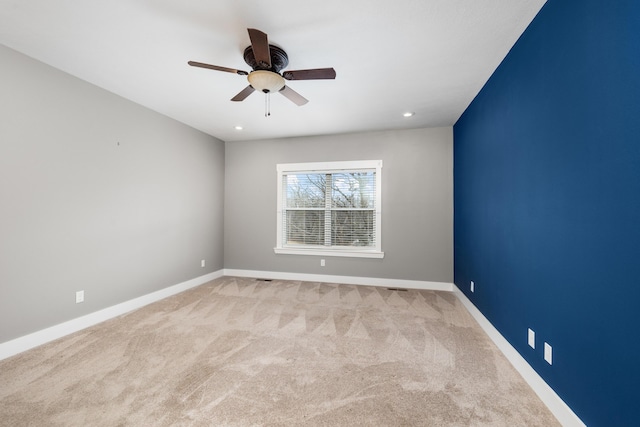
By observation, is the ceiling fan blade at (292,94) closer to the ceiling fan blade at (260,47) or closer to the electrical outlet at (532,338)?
the ceiling fan blade at (260,47)

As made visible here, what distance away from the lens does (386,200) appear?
4.50 m

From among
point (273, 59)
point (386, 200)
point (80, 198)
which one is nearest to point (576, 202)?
point (273, 59)

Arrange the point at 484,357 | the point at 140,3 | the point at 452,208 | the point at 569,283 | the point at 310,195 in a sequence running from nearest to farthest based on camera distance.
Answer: the point at 569,283 < the point at 140,3 < the point at 484,357 < the point at 452,208 < the point at 310,195

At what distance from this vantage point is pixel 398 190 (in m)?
4.46

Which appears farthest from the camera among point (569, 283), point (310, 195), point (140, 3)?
point (310, 195)

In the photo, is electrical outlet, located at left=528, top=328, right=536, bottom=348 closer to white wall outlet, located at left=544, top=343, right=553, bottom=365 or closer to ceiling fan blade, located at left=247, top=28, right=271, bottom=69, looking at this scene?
white wall outlet, located at left=544, top=343, right=553, bottom=365

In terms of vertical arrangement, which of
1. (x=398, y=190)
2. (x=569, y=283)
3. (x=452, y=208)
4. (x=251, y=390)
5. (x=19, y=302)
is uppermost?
(x=398, y=190)

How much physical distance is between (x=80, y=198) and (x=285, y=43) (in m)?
2.70

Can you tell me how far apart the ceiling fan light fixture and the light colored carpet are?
239cm

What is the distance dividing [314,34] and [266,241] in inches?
145

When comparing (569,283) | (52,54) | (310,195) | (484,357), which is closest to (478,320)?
(484,357)

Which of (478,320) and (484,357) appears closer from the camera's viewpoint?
(484,357)

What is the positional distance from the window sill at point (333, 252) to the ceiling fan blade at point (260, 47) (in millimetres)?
3261

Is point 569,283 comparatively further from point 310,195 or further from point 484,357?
point 310,195
